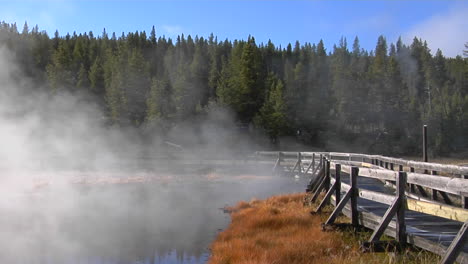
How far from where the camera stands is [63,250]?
34.9 ft

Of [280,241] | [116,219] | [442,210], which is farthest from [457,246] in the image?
[116,219]

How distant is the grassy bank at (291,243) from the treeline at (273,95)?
161 ft

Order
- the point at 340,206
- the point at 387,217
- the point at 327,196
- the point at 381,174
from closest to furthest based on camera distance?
the point at 387,217 < the point at 381,174 < the point at 340,206 < the point at 327,196

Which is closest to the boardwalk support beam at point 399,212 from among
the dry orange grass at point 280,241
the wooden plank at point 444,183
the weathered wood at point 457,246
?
the wooden plank at point 444,183

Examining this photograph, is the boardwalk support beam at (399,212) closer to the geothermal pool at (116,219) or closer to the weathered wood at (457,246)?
the weathered wood at (457,246)

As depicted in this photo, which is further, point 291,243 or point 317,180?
point 317,180

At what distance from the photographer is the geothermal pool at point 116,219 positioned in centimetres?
1041

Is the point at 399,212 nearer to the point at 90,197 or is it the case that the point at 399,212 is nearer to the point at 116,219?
the point at 116,219

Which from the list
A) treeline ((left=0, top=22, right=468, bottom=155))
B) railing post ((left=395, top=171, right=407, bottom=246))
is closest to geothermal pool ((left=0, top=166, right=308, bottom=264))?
railing post ((left=395, top=171, right=407, bottom=246))

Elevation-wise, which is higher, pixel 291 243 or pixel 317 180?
pixel 317 180

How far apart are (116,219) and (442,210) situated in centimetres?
1065

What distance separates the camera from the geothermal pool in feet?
34.1

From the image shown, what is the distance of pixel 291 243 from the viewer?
8.99m

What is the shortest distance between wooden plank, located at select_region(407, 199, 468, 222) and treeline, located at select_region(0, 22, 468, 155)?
53703 millimetres
